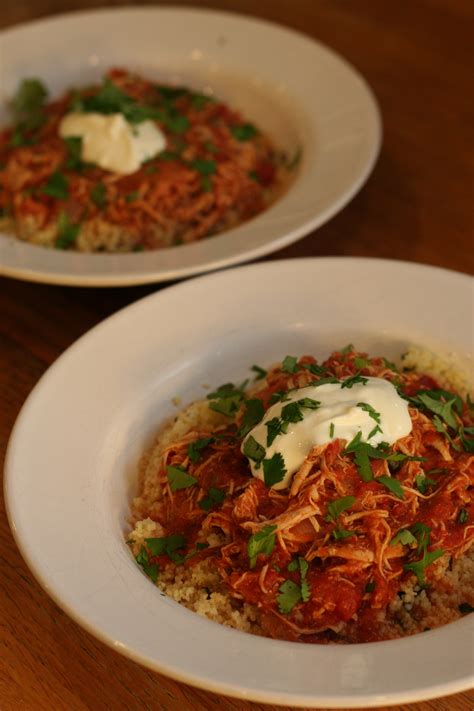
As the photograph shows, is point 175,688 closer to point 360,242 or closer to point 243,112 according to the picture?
point 360,242

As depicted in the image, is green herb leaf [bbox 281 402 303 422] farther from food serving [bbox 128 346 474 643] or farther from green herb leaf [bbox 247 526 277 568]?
green herb leaf [bbox 247 526 277 568]

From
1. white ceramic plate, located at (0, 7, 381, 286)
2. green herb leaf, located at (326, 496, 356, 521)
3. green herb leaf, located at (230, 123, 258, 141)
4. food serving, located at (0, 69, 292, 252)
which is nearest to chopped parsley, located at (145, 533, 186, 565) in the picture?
green herb leaf, located at (326, 496, 356, 521)

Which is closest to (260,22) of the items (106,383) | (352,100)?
(352,100)

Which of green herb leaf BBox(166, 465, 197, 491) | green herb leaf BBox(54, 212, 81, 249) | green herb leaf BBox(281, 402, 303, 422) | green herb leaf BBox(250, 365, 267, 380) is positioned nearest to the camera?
green herb leaf BBox(281, 402, 303, 422)

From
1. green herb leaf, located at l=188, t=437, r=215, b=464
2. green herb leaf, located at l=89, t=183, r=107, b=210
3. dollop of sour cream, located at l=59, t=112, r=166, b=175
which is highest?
green herb leaf, located at l=188, t=437, r=215, b=464

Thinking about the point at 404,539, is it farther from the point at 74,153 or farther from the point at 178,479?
the point at 74,153
